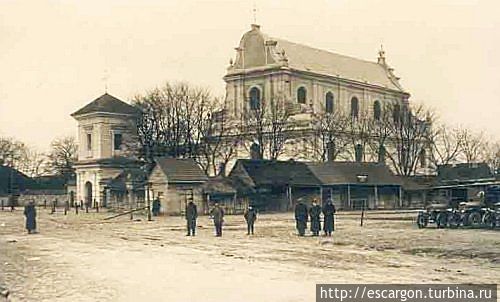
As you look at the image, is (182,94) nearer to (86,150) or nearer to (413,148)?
(86,150)

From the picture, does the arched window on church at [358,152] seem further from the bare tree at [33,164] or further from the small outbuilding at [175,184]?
the bare tree at [33,164]

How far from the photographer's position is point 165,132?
70.8 meters

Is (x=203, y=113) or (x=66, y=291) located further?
(x=203, y=113)

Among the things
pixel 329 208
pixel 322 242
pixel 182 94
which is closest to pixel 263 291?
pixel 322 242

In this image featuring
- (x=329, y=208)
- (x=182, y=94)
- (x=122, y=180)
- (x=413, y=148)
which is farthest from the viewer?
(x=413, y=148)

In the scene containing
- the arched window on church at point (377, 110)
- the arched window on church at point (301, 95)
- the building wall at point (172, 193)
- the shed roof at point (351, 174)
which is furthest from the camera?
the arched window on church at point (377, 110)

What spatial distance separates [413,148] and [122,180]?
2917 centimetres

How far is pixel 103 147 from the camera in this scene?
253 feet

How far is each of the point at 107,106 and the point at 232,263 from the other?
202 feet

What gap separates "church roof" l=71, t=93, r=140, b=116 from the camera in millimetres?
77125

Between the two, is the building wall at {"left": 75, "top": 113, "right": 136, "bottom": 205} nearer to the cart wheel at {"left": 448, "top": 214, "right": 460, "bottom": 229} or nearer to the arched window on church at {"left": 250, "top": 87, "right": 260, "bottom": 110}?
the arched window on church at {"left": 250, "top": 87, "right": 260, "bottom": 110}

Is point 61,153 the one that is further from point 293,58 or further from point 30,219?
point 30,219

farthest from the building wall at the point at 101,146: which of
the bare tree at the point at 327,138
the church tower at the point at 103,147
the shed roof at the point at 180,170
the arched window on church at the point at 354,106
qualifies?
the shed roof at the point at 180,170

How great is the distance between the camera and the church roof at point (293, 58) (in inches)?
3076
